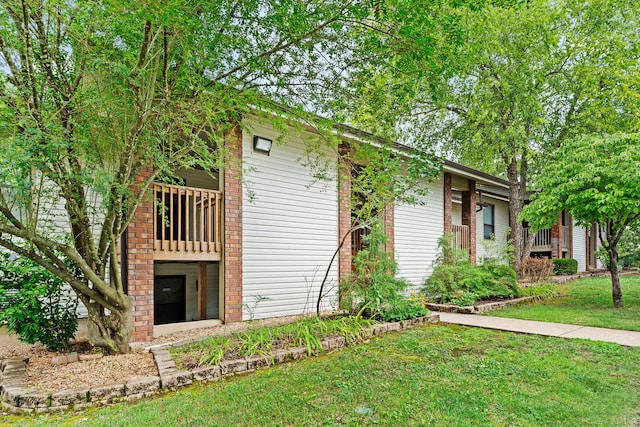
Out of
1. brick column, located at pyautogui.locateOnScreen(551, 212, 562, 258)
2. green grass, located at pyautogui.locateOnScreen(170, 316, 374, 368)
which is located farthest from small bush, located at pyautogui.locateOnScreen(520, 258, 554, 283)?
green grass, located at pyautogui.locateOnScreen(170, 316, 374, 368)

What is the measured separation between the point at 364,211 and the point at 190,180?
14.7 ft

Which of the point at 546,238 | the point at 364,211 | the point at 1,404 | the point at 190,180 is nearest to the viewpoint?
the point at 1,404

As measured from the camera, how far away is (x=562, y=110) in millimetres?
14156

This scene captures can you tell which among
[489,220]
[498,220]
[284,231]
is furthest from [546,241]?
[284,231]

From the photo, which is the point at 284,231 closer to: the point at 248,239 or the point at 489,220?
the point at 248,239

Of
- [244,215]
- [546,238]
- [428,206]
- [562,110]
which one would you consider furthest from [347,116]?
[546,238]

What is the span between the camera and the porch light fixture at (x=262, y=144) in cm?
718

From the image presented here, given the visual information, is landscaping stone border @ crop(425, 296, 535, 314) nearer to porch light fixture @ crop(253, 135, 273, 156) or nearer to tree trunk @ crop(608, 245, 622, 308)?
tree trunk @ crop(608, 245, 622, 308)

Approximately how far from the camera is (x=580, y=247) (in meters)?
20.4

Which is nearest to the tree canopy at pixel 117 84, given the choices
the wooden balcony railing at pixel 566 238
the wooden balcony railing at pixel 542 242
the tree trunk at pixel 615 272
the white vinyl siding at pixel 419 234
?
the white vinyl siding at pixel 419 234

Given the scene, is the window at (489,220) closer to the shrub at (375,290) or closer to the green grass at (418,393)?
the shrub at (375,290)

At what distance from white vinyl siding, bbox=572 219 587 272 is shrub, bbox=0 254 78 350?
22.2 metres

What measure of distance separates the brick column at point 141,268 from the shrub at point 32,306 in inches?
33.2

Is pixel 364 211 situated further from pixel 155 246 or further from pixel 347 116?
pixel 155 246
